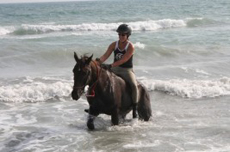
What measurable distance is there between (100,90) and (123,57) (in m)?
0.75

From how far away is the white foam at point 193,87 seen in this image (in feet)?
36.0

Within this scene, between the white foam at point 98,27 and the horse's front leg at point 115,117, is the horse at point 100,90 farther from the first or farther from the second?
the white foam at point 98,27

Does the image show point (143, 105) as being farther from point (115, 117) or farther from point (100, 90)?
point (100, 90)

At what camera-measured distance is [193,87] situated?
37.4ft

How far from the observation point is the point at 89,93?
21.7ft

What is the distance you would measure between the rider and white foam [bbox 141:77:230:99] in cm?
384

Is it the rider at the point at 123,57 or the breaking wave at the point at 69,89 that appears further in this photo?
the breaking wave at the point at 69,89

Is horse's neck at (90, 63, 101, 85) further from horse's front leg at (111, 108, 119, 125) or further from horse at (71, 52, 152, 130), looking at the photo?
horse's front leg at (111, 108, 119, 125)

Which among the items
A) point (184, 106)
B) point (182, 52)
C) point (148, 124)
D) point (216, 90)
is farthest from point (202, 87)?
point (182, 52)

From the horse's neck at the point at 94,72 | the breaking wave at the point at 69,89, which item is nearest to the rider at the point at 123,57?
the horse's neck at the point at 94,72

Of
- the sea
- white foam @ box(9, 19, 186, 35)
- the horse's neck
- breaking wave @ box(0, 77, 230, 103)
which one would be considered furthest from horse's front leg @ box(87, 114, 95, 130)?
white foam @ box(9, 19, 186, 35)

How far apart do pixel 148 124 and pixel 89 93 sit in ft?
5.96

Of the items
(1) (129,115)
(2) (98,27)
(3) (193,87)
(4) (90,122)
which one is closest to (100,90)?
(4) (90,122)

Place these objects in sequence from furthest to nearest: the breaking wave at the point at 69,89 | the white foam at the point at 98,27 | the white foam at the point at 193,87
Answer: the white foam at the point at 98,27 → the white foam at the point at 193,87 → the breaking wave at the point at 69,89
